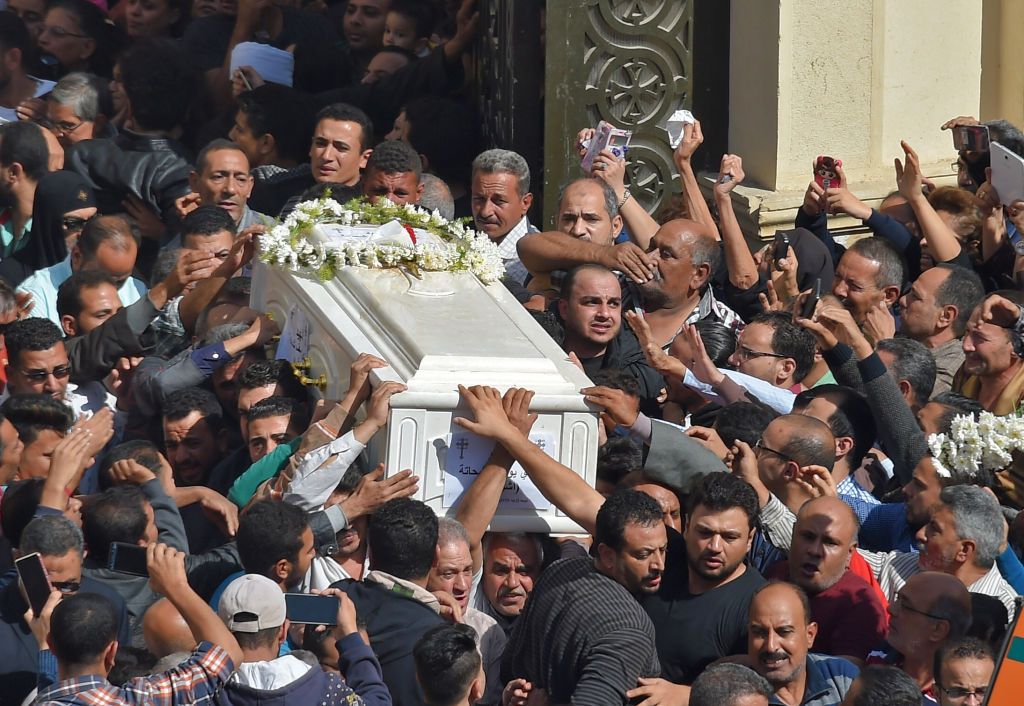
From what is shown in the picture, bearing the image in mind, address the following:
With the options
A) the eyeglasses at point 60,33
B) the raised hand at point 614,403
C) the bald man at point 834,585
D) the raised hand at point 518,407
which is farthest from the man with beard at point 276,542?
the eyeglasses at point 60,33

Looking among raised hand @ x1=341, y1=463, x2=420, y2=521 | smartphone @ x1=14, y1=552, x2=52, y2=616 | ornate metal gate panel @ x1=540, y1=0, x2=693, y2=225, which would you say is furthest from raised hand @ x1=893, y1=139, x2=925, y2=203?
smartphone @ x1=14, y1=552, x2=52, y2=616

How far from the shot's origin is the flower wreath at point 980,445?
6867mm

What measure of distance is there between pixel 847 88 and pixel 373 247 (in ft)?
10.6

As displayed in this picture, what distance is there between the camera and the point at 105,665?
18.9ft

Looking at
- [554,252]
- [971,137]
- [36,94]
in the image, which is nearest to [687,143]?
[554,252]

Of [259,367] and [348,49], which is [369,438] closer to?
[259,367]

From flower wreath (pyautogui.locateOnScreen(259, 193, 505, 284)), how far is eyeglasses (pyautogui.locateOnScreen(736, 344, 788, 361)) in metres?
1.01

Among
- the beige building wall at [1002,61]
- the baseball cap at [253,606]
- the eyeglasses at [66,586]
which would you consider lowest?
the eyeglasses at [66,586]

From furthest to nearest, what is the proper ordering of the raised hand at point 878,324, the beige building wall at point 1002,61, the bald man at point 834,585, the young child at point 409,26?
the young child at point 409,26, the beige building wall at point 1002,61, the raised hand at point 878,324, the bald man at point 834,585

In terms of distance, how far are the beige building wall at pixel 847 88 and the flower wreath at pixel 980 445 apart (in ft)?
10.5

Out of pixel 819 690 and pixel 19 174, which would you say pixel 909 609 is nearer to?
pixel 819 690

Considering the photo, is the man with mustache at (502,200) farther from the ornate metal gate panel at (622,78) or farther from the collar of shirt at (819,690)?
the collar of shirt at (819,690)

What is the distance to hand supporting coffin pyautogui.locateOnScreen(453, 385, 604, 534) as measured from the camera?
22.4 ft

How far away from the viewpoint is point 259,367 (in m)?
7.84
